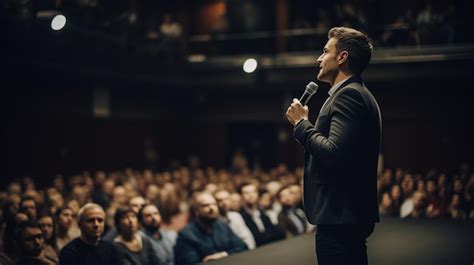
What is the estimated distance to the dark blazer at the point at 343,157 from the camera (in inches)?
80.9

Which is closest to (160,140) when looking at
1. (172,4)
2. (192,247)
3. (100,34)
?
(172,4)

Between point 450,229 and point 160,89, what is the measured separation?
37.2ft

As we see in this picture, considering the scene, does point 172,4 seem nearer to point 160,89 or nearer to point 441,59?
point 160,89

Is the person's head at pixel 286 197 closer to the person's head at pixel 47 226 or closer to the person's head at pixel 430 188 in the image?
the person's head at pixel 430 188

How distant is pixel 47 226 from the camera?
5113 millimetres

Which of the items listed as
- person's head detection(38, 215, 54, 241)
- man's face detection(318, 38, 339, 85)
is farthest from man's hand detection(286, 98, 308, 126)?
person's head detection(38, 215, 54, 241)

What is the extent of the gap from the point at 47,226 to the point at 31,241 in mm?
820

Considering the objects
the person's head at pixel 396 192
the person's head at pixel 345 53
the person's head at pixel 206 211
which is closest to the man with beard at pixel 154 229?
the person's head at pixel 206 211

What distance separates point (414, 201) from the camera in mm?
7676

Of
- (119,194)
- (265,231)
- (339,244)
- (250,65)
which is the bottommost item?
(265,231)

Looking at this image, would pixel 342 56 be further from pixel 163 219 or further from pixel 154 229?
pixel 163 219

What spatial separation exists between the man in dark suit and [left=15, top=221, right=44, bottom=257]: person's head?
2.74m

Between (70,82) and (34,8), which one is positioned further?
(70,82)

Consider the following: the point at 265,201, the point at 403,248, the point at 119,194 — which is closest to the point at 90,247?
the point at 403,248
